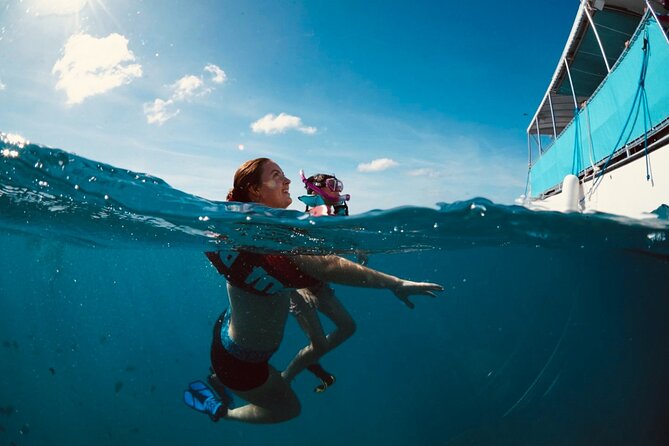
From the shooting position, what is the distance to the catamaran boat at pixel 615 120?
309 inches

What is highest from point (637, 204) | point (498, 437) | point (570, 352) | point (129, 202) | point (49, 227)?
Result: point (637, 204)

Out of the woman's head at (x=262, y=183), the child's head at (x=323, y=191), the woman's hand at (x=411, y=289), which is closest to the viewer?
the woman's hand at (x=411, y=289)

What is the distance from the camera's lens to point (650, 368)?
8.35m

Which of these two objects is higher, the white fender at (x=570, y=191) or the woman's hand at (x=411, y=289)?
the white fender at (x=570, y=191)

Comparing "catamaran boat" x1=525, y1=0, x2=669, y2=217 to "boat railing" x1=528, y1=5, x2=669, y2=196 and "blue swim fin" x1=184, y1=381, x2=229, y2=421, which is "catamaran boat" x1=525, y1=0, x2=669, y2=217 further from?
"blue swim fin" x1=184, y1=381, x2=229, y2=421

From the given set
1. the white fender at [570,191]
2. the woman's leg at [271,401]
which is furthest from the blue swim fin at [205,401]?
the white fender at [570,191]

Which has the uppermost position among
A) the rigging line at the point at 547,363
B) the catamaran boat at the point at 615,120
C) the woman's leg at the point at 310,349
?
the catamaran boat at the point at 615,120

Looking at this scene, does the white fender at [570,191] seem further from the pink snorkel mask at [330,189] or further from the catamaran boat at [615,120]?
the pink snorkel mask at [330,189]

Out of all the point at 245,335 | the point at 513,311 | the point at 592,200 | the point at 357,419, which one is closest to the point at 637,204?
the point at 592,200

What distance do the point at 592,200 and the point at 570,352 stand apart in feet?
16.2

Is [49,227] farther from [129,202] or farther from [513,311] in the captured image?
[513,311]

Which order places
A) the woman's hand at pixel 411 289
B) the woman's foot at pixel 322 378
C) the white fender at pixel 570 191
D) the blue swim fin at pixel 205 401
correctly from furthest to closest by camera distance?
1. the white fender at pixel 570 191
2. the woman's foot at pixel 322 378
3. the blue swim fin at pixel 205 401
4. the woman's hand at pixel 411 289

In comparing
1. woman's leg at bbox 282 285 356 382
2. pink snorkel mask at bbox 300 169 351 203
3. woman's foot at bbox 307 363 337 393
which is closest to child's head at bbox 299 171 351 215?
pink snorkel mask at bbox 300 169 351 203

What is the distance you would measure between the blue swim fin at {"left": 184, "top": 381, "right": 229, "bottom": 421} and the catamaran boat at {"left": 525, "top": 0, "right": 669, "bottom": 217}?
5.91 m
